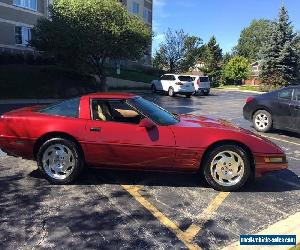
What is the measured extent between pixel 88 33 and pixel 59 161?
20374mm

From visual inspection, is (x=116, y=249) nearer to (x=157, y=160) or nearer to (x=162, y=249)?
(x=162, y=249)

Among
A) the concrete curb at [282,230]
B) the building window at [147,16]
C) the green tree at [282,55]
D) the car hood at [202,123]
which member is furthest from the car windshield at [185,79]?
the building window at [147,16]

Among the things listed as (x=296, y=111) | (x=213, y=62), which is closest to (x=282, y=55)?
(x=213, y=62)

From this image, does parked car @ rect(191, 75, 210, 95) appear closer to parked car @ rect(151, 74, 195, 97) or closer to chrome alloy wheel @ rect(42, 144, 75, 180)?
parked car @ rect(151, 74, 195, 97)

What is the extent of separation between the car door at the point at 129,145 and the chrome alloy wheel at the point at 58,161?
31cm

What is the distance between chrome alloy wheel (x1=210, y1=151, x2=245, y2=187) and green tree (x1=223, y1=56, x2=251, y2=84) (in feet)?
217

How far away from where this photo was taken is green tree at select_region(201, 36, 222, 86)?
69.3 metres

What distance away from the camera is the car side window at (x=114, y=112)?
20.9ft

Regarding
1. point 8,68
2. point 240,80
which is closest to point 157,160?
point 8,68

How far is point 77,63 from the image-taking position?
26.3 metres

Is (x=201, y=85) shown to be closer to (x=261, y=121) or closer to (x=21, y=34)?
(x=21, y=34)

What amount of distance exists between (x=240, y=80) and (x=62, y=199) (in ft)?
228

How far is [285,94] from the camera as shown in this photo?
11.0 meters

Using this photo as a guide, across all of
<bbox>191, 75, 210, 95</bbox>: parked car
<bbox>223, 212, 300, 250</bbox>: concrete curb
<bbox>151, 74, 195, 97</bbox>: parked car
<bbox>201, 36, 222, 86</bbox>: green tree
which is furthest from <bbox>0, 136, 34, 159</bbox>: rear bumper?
<bbox>201, 36, 222, 86</bbox>: green tree
